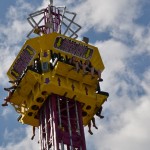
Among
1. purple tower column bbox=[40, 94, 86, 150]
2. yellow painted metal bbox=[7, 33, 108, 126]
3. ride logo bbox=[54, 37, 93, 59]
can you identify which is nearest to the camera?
purple tower column bbox=[40, 94, 86, 150]

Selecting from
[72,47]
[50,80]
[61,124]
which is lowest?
[61,124]

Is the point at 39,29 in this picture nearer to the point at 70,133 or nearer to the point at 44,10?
the point at 44,10

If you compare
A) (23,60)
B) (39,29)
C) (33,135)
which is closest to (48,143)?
(33,135)

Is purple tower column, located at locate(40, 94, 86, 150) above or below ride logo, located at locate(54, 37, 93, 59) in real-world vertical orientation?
below

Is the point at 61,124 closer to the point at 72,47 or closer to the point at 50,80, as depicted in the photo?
the point at 50,80

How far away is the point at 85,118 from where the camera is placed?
71.9m

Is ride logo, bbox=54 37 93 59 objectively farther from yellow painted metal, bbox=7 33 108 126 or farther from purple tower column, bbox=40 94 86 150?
purple tower column, bbox=40 94 86 150

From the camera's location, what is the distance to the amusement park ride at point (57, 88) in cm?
6619

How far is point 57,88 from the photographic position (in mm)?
66688

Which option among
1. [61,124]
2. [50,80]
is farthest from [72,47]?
[61,124]

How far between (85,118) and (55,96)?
638 centimetres

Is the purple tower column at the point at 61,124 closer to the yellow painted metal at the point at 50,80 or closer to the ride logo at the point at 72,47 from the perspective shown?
the yellow painted metal at the point at 50,80

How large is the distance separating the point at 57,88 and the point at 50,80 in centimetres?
127

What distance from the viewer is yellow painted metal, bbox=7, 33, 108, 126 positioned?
6706cm
